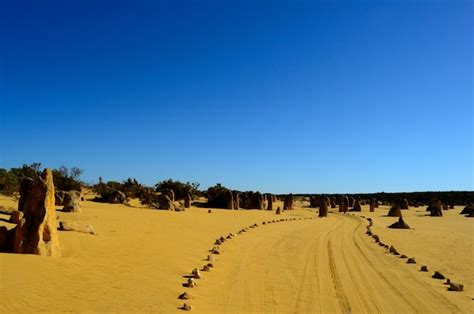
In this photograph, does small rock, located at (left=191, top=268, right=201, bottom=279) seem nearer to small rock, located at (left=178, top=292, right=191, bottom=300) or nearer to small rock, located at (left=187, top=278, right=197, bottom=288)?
small rock, located at (left=187, top=278, right=197, bottom=288)

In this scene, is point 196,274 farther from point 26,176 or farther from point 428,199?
point 428,199

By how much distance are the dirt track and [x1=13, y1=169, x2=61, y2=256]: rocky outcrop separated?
4211 mm

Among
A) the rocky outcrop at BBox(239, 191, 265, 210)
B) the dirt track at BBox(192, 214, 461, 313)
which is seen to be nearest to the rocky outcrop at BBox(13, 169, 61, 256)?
the dirt track at BBox(192, 214, 461, 313)

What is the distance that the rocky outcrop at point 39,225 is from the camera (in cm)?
1141

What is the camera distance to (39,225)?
1151 centimetres

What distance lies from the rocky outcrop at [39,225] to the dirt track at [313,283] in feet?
13.8

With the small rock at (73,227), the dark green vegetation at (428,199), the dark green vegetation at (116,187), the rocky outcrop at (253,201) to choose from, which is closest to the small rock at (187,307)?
the small rock at (73,227)

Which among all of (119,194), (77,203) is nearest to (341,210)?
(119,194)

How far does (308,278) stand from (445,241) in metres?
16.7

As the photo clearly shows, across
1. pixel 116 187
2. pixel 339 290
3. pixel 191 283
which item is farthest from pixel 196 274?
pixel 116 187

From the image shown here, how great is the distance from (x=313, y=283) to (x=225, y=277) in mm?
2554

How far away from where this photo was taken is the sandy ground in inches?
360

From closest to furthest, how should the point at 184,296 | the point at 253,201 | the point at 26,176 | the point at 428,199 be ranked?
1. the point at 184,296
2. the point at 26,176
3. the point at 253,201
4. the point at 428,199

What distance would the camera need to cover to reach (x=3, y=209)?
20.6 m
